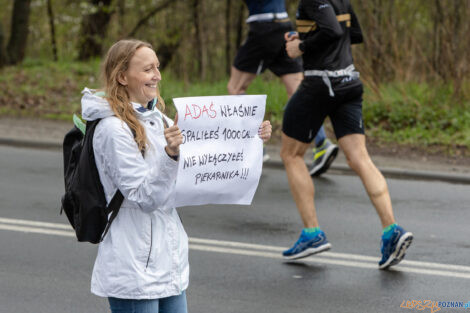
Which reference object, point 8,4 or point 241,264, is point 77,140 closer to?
point 241,264

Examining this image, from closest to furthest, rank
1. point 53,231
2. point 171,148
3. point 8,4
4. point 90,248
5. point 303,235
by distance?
point 171,148 → point 303,235 → point 90,248 → point 53,231 → point 8,4

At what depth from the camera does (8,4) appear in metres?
28.0

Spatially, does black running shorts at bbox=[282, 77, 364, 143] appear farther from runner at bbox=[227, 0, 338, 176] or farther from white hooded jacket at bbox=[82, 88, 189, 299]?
runner at bbox=[227, 0, 338, 176]

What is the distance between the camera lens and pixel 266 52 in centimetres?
925

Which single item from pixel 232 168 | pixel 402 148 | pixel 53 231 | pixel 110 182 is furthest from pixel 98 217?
pixel 402 148

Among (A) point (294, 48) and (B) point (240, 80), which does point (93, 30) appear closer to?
(B) point (240, 80)

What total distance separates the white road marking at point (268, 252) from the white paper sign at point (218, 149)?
8.54ft

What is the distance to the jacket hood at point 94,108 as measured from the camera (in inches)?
122

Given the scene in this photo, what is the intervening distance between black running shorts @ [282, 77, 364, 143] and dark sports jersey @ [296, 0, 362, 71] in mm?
139

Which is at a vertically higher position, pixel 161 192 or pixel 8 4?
pixel 161 192

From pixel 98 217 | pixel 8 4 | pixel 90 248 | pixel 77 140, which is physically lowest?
pixel 8 4

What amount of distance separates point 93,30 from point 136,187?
1706 cm

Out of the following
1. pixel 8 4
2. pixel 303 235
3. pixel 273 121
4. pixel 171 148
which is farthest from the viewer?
pixel 8 4

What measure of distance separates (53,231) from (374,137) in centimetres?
574
